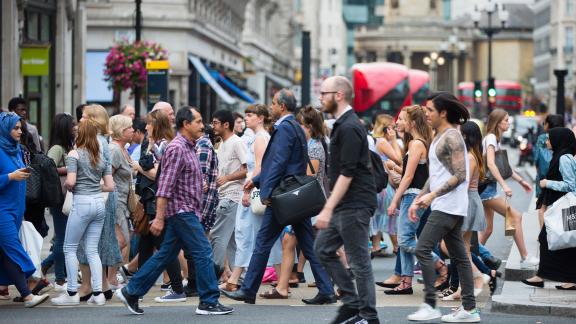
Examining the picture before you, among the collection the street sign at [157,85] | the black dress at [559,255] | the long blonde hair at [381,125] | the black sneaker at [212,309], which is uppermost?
the street sign at [157,85]

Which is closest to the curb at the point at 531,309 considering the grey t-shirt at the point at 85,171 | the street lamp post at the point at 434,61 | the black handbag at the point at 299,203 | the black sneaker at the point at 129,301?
the black handbag at the point at 299,203

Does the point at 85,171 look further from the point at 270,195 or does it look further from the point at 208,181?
the point at 270,195

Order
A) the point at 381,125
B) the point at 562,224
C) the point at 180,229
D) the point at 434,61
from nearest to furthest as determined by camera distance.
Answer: the point at 180,229 → the point at 562,224 → the point at 381,125 → the point at 434,61

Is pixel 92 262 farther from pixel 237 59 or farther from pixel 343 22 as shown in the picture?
pixel 343 22

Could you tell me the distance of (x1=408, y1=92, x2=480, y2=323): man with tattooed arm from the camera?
11156 mm

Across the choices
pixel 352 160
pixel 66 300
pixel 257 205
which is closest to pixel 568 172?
pixel 257 205

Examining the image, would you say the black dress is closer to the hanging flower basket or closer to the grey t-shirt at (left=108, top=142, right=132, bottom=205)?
the grey t-shirt at (left=108, top=142, right=132, bottom=205)

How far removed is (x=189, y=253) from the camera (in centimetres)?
1194

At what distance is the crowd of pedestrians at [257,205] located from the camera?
35.2 feet

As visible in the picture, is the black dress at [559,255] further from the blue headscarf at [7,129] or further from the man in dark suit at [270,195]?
the blue headscarf at [7,129]

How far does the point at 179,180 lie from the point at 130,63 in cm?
2062

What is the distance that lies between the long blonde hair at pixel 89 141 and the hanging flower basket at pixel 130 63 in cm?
1950

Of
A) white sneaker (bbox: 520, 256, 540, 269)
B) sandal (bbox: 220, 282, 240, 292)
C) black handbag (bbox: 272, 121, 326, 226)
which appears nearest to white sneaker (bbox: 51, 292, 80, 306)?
sandal (bbox: 220, 282, 240, 292)

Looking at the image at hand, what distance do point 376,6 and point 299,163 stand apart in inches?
7052
